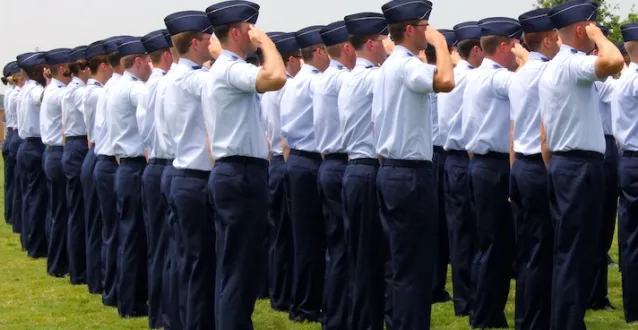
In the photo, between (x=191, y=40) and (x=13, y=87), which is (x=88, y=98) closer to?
(x=191, y=40)

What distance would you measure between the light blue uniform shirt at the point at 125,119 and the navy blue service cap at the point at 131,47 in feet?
0.73

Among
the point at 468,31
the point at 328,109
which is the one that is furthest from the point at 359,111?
the point at 468,31

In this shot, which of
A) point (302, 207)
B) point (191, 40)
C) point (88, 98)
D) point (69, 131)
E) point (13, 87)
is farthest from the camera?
point (13, 87)

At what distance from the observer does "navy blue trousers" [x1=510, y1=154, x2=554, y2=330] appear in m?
Answer: 9.86

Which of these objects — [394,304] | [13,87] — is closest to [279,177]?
[394,304]

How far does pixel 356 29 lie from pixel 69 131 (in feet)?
17.9

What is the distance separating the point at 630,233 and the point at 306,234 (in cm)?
294

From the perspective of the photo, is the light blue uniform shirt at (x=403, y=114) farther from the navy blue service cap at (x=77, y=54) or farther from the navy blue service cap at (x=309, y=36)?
the navy blue service cap at (x=77, y=54)

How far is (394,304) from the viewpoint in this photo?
365 inches

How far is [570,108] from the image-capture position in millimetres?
9281

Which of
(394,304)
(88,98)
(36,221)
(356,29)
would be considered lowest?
(36,221)

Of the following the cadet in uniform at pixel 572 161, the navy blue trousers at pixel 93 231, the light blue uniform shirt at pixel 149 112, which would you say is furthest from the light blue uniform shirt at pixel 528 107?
the navy blue trousers at pixel 93 231

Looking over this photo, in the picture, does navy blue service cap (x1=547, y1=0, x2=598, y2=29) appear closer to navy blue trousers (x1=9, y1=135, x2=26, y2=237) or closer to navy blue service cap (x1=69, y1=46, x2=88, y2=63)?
navy blue service cap (x1=69, y1=46, x2=88, y2=63)

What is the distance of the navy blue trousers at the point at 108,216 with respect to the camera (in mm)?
12875
